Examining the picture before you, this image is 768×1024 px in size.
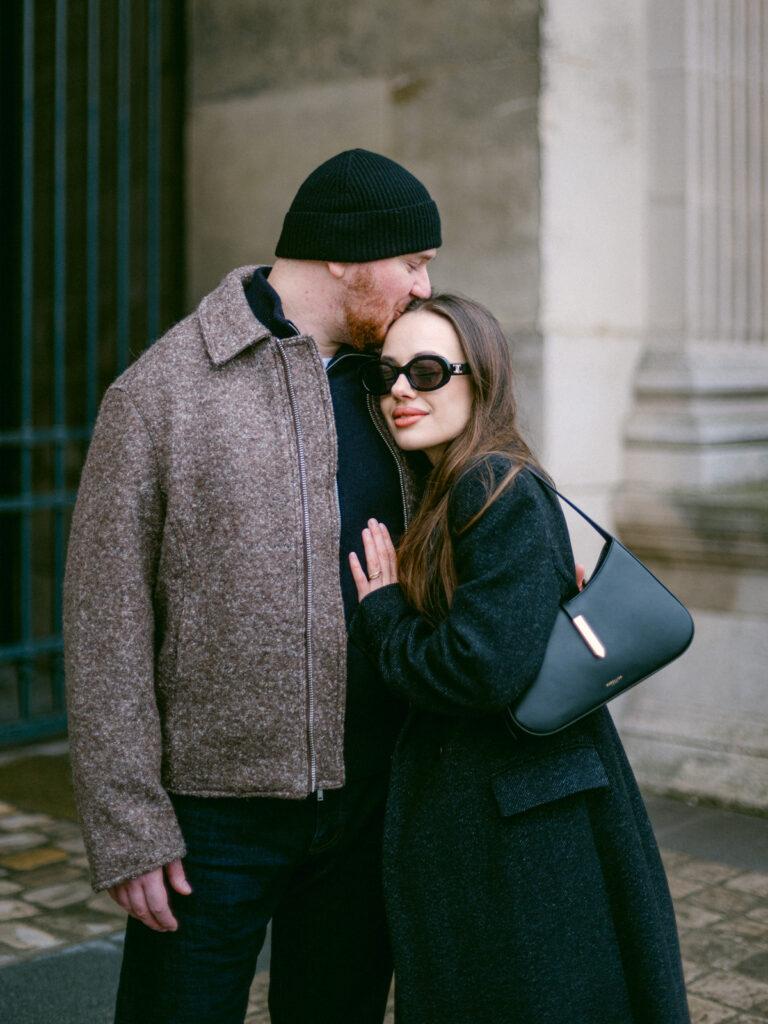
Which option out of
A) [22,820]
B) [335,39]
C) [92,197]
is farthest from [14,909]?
[335,39]

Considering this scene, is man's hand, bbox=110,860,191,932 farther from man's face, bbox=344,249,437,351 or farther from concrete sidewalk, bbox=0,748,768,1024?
concrete sidewalk, bbox=0,748,768,1024

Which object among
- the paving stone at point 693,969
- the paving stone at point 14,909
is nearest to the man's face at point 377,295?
the paving stone at point 693,969

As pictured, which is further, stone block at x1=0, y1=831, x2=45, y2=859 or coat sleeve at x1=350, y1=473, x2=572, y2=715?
stone block at x1=0, y1=831, x2=45, y2=859

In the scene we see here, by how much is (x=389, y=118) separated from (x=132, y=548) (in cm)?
333

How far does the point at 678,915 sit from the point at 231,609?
223cm

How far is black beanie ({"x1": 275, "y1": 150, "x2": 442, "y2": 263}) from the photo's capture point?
211 centimetres

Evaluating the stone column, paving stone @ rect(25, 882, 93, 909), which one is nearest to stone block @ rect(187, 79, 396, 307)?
the stone column

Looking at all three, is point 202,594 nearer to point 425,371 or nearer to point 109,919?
point 425,371

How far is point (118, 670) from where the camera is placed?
76.9 inches

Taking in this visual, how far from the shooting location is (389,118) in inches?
192

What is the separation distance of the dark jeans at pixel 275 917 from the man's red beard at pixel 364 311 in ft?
2.50

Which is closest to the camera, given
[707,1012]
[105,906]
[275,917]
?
[275,917]

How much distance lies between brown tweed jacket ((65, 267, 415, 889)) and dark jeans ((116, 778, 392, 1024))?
0.07 m

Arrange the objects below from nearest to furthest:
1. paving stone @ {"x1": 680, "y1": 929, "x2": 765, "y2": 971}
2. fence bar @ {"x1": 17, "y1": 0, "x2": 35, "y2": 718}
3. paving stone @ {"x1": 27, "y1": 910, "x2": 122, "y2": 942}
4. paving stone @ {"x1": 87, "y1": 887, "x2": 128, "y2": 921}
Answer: paving stone @ {"x1": 680, "y1": 929, "x2": 765, "y2": 971} → paving stone @ {"x1": 27, "y1": 910, "x2": 122, "y2": 942} → paving stone @ {"x1": 87, "y1": 887, "x2": 128, "y2": 921} → fence bar @ {"x1": 17, "y1": 0, "x2": 35, "y2": 718}
